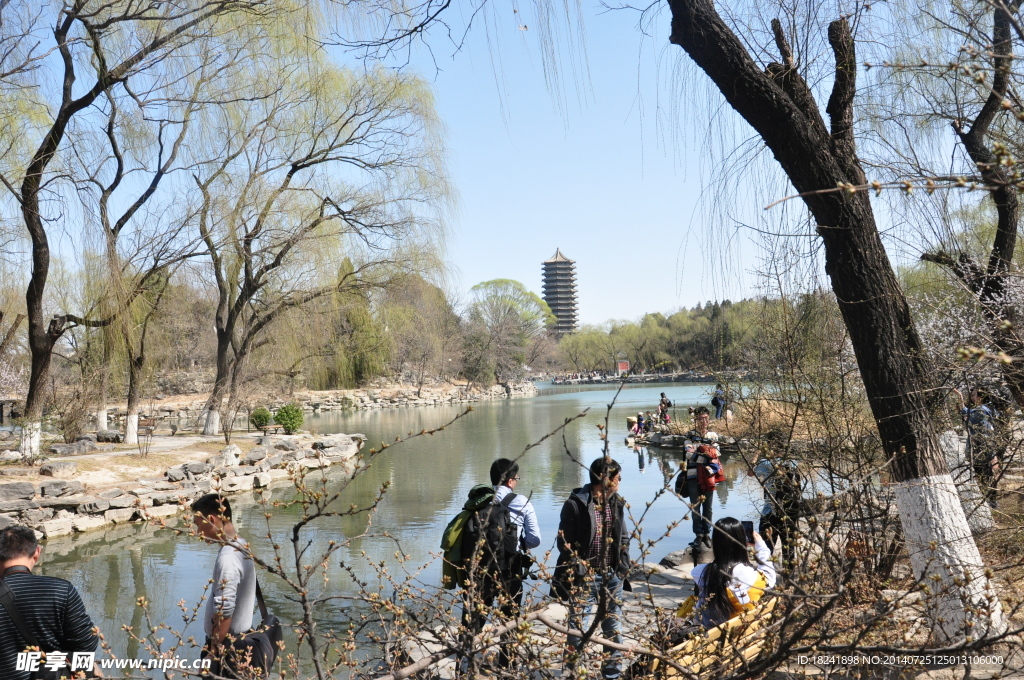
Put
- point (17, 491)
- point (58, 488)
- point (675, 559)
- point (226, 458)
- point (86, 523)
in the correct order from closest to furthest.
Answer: point (675, 559) → point (17, 491) → point (86, 523) → point (58, 488) → point (226, 458)

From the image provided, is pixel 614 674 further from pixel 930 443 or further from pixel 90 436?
pixel 90 436

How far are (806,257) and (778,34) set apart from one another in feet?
3.36

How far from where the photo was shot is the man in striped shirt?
2.97m

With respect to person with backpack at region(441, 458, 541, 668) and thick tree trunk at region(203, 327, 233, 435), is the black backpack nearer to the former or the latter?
person with backpack at region(441, 458, 541, 668)

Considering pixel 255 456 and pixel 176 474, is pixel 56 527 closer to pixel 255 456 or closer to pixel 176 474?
pixel 176 474

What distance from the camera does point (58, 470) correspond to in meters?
11.0

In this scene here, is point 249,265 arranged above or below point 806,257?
above

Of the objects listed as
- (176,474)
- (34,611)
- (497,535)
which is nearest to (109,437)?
(176,474)

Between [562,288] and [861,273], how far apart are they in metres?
112

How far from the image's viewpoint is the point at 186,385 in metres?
37.4

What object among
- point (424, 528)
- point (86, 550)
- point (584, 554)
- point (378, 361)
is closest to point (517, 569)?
point (584, 554)

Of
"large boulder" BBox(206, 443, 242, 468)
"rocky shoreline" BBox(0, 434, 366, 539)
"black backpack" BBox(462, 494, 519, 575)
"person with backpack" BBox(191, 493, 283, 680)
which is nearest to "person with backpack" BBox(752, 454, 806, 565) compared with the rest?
"black backpack" BBox(462, 494, 519, 575)

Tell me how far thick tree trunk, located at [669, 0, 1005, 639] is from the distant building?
110 m

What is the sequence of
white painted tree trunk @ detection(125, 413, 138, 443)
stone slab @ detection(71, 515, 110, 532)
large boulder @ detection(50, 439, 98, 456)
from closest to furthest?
stone slab @ detection(71, 515, 110, 532) → large boulder @ detection(50, 439, 98, 456) → white painted tree trunk @ detection(125, 413, 138, 443)
